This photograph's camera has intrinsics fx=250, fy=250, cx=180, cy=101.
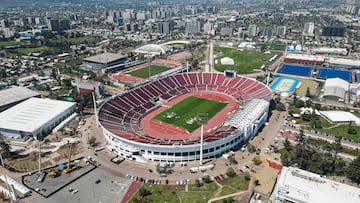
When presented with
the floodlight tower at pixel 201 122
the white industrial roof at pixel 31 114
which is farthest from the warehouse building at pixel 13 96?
the floodlight tower at pixel 201 122

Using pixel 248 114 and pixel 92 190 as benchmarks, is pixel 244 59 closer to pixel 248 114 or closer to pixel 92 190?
pixel 248 114

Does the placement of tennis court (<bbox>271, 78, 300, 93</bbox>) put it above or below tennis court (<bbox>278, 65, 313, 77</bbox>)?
below

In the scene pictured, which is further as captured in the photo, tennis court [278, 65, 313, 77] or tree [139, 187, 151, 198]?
tennis court [278, 65, 313, 77]

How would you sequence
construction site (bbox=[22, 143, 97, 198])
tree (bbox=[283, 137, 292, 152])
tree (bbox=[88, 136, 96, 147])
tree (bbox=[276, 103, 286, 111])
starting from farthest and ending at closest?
tree (bbox=[276, 103, 286, 111]) < tree (bbox=[88, 136, 96, 147]) < tree (bbox=[283, 137, 292, 152]) < construction site (bbox=[22, 143, 97, 198])

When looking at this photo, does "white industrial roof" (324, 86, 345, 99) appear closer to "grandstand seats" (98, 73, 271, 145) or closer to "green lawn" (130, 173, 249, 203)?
"grandstand seats" (98, 73, 271, 145)

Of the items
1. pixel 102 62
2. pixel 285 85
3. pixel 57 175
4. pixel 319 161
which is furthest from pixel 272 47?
pixel 57 175

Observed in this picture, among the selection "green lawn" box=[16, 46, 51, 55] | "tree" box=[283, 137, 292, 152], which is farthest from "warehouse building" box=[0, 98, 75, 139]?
"green lawn" box=[16, 46, 51, 55]

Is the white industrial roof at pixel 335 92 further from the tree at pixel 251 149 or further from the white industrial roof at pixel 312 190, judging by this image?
the white industrial roof at pixel 312 190
